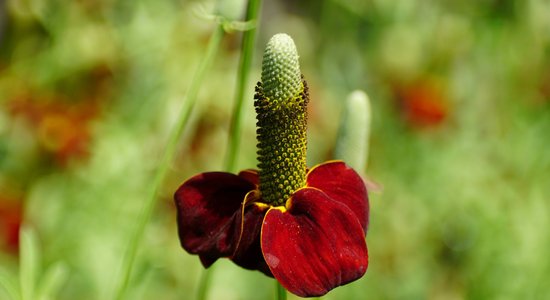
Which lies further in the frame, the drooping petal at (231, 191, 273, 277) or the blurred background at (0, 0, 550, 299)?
the blurred background at (0, 0, 550, 299)

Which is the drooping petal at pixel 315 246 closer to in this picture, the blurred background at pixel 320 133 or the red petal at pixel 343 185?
the red petal at pixel 343 185

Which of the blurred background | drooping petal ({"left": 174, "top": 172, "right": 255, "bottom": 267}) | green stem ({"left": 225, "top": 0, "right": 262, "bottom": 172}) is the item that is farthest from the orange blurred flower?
drooping petal ({"left": 174, "top": 172, "right": 255, "bottom": 267})

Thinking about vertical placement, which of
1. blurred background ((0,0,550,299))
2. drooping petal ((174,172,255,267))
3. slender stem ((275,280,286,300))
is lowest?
blurred background ((0,0,550,299))

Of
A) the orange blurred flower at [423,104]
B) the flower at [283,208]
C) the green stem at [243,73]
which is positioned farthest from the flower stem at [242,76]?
the orange blurred flower at [423,104]

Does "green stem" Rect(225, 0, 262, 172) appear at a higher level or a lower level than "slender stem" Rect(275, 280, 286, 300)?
higher

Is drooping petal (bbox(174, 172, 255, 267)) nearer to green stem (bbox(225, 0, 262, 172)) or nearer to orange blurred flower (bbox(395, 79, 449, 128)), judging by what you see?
green stem (bbox(225, 0, 262, 172))

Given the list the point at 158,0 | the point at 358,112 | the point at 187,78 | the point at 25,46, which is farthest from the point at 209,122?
the point at 358,112

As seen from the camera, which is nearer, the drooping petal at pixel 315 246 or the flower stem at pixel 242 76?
the drooping petal at pixel 315 246

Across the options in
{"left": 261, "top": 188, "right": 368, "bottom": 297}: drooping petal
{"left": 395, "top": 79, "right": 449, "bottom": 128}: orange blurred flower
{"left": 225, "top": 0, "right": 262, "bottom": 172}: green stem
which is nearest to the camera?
{"left": 261, "top": 188, "right": 368, "bottom": 297}: drooping petal

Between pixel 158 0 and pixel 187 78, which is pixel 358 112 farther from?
pixel 158 0

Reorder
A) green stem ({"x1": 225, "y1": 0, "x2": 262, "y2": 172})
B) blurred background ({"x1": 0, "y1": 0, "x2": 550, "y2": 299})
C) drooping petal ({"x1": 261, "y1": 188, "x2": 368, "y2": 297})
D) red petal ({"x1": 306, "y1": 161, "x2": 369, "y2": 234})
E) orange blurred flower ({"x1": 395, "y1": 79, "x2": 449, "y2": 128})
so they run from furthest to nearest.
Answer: orange blurred flower ({"x1": 395, "y1": 79, "x2": 449, "y2": 128}), blurred background ({"x1": 0, "y1": 0, "x2": 550, "y2": 299}), green stem ({"x1": 225, "y1": 0, "x2": 262, "y2": 172}), red petal ({"x1": 306, "y1": 161, "x2": 369, "y2": 234}), drooping petal ({"x1": 261, "y1": 188, "x2": 368, "y2": 297})
